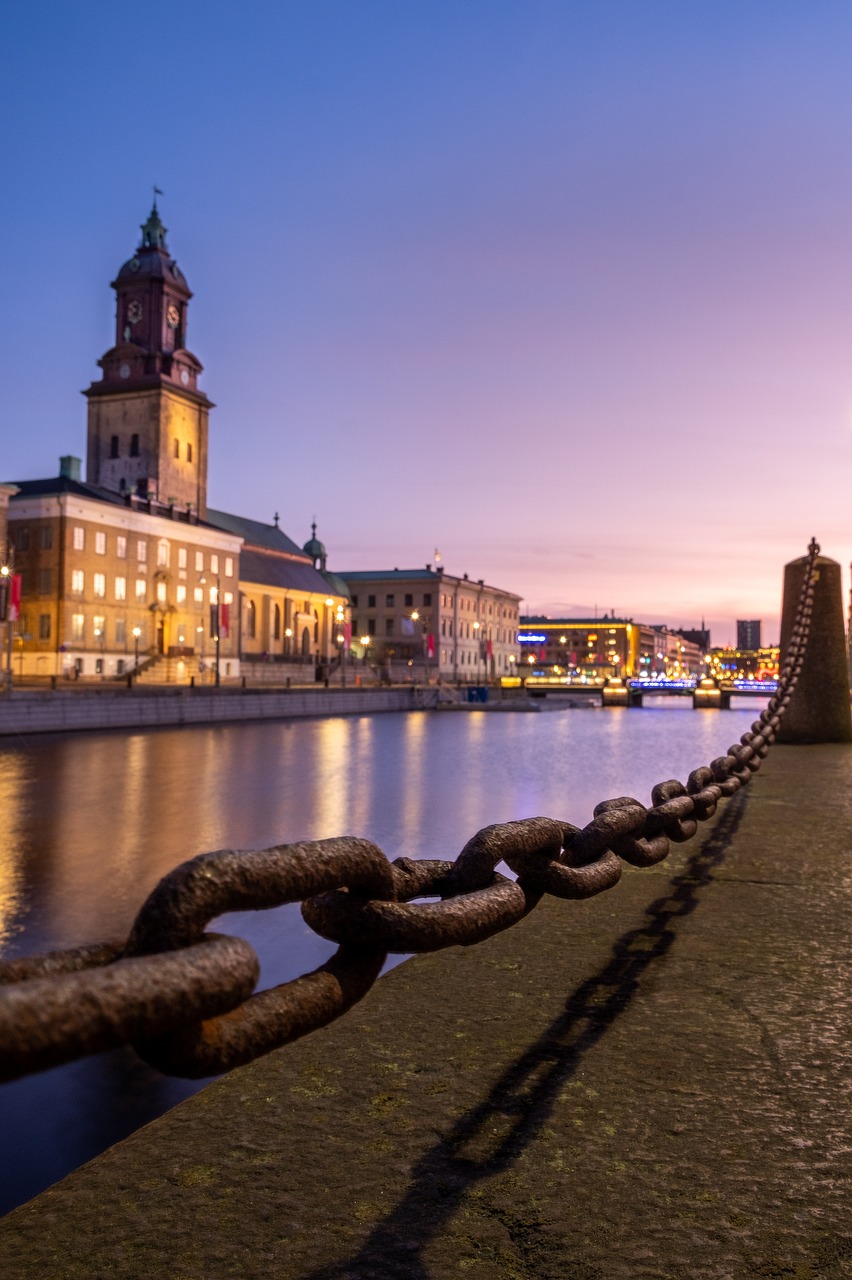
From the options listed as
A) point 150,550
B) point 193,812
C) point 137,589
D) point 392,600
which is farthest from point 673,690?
point 193,812

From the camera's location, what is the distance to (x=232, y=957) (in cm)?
110

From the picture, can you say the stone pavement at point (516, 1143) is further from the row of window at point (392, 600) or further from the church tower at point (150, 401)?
the row of window at point (392, 600)

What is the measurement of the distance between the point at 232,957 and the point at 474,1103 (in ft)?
4.83

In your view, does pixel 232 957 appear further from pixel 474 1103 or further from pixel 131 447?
pixel 131 447

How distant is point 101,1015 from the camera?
961mm

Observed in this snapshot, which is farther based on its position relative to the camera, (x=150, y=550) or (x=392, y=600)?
(x=392, y=600)

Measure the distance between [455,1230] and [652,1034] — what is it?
110 cm

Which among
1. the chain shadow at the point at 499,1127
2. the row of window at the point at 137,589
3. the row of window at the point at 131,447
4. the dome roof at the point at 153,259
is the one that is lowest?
the chain shadow at the point at 499,1127

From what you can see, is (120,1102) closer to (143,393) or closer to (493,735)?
(493,735)

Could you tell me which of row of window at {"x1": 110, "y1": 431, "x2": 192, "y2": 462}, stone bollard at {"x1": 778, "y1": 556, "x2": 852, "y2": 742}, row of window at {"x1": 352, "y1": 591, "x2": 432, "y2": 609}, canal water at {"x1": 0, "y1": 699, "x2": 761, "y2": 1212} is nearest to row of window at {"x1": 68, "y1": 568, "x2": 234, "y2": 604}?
row of window at {"x1": 110, "y1": 431, "x2": 192, "y2": 462}

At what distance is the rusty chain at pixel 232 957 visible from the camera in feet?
3.10

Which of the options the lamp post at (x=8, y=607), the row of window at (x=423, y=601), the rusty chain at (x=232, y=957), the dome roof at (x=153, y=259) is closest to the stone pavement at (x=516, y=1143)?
the rusty chain at (x=232, y=957)

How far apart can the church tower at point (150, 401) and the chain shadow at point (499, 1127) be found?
83529 millimetres

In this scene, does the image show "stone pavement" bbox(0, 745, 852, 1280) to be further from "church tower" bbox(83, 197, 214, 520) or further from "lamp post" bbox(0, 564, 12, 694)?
"church tower" bbox(83, 197, 214, 520)
